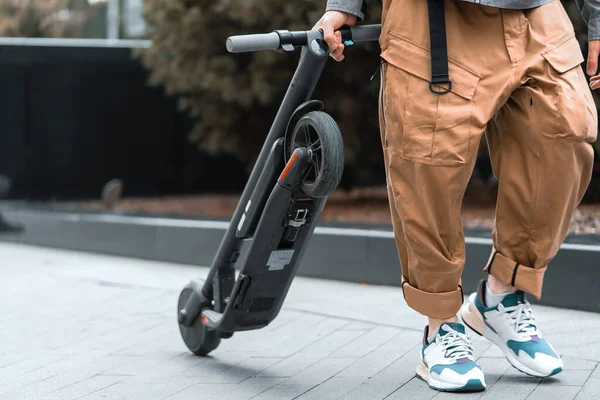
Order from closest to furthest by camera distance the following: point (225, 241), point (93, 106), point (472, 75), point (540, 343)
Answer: point (472, 75), point (540, 343), point (225, 241), point (93, 106)

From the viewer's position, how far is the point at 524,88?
8.49 ft

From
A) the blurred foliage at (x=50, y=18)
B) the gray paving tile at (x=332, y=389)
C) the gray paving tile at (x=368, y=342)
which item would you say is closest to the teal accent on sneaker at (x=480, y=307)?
the gray paving tile at (x=332, y=389)

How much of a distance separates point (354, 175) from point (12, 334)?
4524 millimetres

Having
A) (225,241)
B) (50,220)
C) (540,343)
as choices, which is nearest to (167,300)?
(225,241)

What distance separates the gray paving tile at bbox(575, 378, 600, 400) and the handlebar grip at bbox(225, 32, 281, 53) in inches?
56.8

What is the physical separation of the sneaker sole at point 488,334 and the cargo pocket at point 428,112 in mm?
682

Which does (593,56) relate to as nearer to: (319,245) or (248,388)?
(248,388)

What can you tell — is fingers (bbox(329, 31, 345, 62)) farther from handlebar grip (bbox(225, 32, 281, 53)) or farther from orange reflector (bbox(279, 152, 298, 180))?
orange reflector (bbox(279, 152, 298, 180))

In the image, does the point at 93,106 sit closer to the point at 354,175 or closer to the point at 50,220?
the point at 50,220

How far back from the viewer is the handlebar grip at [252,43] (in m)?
2.63

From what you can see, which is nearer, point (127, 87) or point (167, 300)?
point (167, 300)

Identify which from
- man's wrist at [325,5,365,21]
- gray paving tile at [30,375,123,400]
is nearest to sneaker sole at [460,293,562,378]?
man's wrist at [325,5,365,21]

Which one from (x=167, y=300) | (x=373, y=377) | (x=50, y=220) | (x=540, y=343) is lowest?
(x=50, y=220)

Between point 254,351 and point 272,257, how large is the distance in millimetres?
702
